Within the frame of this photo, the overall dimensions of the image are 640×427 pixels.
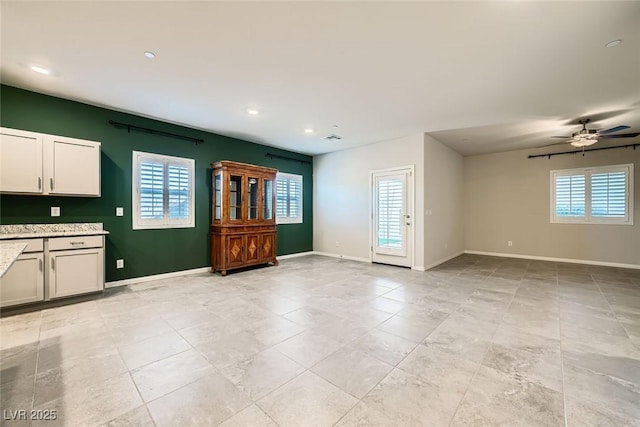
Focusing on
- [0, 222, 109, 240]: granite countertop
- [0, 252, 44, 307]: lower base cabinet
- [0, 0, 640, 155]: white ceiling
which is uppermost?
[0, 0, 640, 155]: white ceiling

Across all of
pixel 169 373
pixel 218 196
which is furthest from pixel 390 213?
pixel 169 373

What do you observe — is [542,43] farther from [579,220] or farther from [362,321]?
[579,220]

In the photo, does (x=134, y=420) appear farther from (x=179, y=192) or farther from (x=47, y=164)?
(x=179, y=192)

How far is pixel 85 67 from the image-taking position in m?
2.93

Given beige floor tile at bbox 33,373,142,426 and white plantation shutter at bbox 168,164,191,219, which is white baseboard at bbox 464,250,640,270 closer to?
white plantation shutter at bbox 168,164,191,219

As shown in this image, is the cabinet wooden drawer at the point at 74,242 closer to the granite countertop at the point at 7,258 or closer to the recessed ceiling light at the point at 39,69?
the granite countertop at the point at 7,258

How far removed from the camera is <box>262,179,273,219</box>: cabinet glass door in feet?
18.7

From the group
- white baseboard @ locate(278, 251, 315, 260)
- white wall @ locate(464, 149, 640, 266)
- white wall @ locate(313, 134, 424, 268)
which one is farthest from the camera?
white baseboard @ locate(278, 251, 315, 260)

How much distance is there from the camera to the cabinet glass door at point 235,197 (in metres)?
5.14

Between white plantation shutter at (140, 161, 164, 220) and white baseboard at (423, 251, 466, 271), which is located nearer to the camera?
white plantation shutter at (140, 161, 164, 220)

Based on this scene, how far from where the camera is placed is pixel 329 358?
2145 millimetres

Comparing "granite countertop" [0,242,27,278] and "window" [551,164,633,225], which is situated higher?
"window" [551,164,633,225]

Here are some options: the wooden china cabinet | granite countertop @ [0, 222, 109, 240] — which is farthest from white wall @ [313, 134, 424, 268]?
granite countertop @ [0, 222, 109, 240]

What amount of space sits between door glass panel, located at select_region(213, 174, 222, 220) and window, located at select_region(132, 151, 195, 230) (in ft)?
1.35
